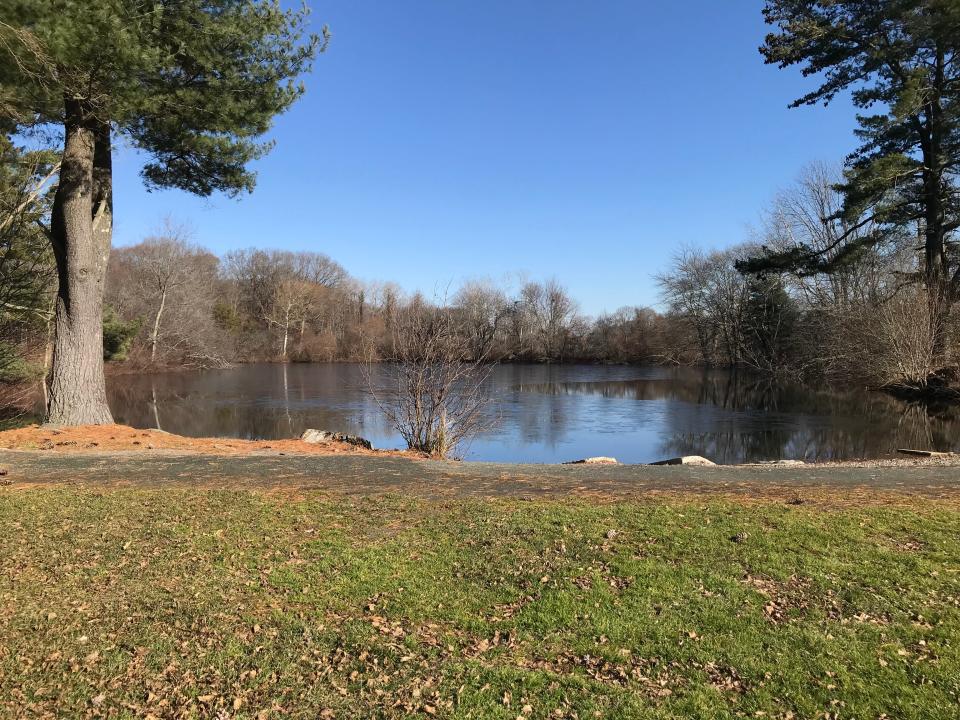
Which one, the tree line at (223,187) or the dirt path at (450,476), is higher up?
the tree line at (223,187)

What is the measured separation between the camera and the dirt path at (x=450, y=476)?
7383 millimetres

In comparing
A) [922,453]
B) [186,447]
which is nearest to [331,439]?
[186,447]

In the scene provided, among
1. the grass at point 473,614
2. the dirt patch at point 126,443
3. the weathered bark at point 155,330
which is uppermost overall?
the weathered bark at point 155,330

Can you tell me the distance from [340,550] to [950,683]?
4058 millimetres

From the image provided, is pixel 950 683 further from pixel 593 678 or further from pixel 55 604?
pixel 55 604

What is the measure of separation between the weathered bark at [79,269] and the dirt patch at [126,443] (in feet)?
2.02

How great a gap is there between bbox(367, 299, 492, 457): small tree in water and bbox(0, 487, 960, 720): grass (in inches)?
274

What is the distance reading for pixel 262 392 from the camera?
29766 millimetres

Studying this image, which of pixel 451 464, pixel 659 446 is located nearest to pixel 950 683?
pixel 451 464

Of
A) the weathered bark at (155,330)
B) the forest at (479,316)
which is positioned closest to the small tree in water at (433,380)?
the forest at (479,316)

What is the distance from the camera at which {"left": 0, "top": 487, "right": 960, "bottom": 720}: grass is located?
3109mm

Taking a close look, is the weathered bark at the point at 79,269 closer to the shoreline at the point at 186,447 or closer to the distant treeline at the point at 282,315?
the shoreline at the point at 186,447

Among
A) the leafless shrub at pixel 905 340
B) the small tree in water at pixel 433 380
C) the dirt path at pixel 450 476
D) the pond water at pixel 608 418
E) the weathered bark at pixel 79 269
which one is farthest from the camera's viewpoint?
the leafless shrub at pixel 905 340

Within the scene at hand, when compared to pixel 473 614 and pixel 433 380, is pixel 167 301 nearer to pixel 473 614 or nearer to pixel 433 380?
pixel 433 380
